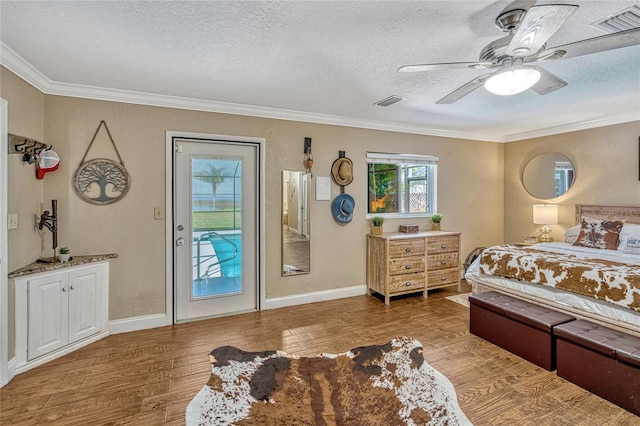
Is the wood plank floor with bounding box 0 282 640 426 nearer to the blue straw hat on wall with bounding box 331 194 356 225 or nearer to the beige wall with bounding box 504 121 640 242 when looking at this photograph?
the blue straw hat on wall with bounding box 331 194 356 225

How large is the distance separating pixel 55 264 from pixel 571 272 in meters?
4.48

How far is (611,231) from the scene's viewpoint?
3791mm

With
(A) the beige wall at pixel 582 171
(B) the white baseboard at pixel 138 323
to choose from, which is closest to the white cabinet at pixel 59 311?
(B) the white baseboard at pixel 138 323

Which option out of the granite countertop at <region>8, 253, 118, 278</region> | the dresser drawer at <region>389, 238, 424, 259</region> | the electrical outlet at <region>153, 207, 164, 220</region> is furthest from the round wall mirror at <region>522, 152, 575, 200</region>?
the granite countertop at <region>8, 253, 118, 278</region>

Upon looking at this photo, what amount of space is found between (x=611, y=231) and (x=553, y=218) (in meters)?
0.93

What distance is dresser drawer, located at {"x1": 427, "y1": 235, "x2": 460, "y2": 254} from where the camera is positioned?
443 centimetres

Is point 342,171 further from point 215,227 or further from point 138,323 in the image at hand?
point 138,323

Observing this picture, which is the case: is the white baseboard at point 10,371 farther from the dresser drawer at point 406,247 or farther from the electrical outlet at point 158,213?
the dresser drawer at point 406,247

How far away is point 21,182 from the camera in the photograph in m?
2.61

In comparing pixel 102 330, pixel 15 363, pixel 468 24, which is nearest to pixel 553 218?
pixel 468 24

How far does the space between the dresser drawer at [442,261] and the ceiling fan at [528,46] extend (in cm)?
272

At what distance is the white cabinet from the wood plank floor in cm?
12

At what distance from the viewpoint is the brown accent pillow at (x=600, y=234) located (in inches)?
147

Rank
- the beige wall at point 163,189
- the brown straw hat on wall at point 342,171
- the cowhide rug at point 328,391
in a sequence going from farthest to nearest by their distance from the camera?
the brown straw hat on wall at point 342,171, the beige wall at point 163,189, the cowhide rug at point 328,391
